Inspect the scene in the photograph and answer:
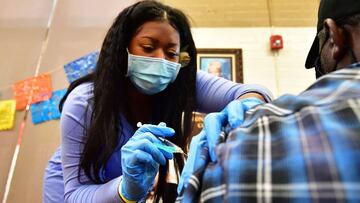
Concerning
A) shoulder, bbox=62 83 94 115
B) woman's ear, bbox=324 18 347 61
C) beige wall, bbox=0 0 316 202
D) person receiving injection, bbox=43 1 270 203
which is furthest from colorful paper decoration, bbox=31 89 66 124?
woman's ear, bbox=324 18 347 61

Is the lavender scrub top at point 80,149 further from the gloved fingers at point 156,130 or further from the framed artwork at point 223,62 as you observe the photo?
the framed artwork at point 223,62

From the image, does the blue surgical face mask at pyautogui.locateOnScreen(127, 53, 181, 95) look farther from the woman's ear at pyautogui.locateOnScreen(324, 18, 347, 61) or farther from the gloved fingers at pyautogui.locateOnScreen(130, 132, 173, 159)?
the woman's ear at pyautogui.locateOnScreen(324, 18, 347, 61)

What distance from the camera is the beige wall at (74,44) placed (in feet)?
5.37

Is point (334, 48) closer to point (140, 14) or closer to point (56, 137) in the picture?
point (140, 14)

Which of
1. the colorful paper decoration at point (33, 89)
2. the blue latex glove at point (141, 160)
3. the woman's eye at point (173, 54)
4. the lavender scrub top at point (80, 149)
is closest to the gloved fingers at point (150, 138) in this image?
the blue latex glove at point (141, 160)

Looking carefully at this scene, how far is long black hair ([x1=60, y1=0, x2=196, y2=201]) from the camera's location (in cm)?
86

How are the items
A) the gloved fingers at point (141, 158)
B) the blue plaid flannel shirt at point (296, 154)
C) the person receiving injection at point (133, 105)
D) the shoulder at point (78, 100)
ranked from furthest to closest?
the shoulder at point (78, 100) < the person receiving injection at point (133, 105) < the gloved fingers at point (141, 158) < the blue plaid flannel shirt at point (296, 154)

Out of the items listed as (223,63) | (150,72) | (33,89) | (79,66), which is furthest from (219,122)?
(33,89)

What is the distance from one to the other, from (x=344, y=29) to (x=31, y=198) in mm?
1568

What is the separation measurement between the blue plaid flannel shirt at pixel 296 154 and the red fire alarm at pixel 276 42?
4.49ft

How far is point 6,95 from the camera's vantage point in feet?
5.52

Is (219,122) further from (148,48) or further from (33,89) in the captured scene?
(33,89)

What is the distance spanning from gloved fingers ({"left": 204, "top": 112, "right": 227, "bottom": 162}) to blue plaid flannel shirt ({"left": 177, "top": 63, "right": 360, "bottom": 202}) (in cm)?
2

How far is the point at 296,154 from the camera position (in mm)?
316
